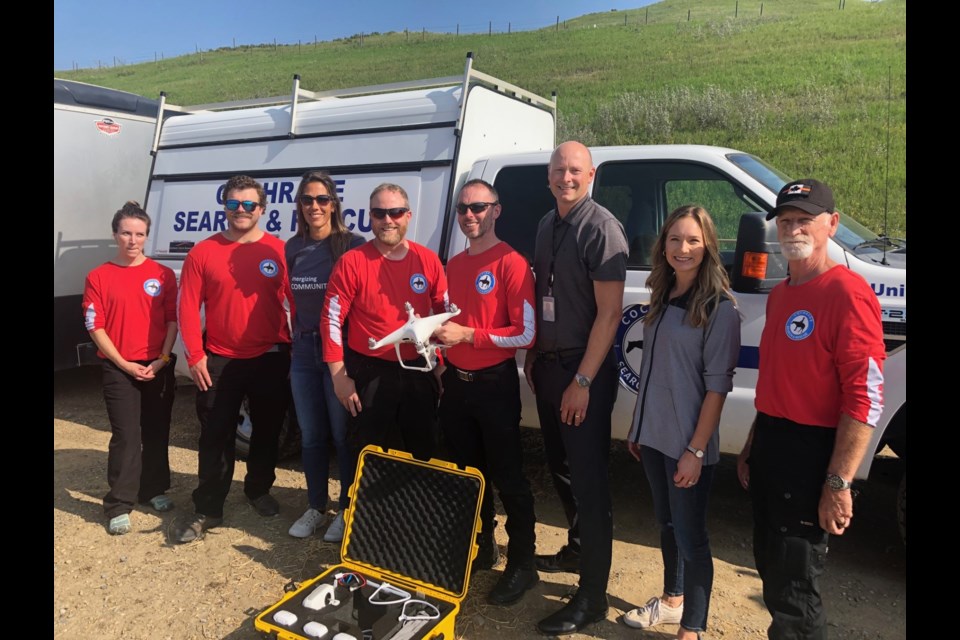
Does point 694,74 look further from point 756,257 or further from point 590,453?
point 590,453

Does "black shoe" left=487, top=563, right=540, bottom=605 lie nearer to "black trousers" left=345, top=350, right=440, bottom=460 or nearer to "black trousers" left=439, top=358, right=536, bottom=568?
"black trousers" left=439, top=358, right=536, bottom=568

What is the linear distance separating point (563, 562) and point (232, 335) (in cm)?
222

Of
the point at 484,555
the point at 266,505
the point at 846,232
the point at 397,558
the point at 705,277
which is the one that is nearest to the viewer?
the point at 705,277

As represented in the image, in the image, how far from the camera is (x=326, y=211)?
3.68 meters

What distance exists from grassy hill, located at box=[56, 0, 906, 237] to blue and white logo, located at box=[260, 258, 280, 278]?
13.2ft

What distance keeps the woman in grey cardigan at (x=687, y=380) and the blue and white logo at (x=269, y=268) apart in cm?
222

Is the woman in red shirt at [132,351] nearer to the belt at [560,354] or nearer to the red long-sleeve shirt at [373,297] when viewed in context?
the red long-sleeve shirt at [373,297]

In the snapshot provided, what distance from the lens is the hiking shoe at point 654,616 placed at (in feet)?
9.63

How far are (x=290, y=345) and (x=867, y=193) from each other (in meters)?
15.5

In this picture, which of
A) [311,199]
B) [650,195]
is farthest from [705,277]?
[311,199]

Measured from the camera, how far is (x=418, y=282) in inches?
129

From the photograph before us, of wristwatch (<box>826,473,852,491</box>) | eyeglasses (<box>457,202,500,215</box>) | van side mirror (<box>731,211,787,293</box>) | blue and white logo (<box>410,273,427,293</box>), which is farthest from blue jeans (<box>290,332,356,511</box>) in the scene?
wristwatch (<box>826,473,852,491</box>)

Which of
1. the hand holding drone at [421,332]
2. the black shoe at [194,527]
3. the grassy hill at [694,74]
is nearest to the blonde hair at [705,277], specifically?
the hand holding drone at [421,332]
